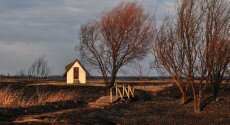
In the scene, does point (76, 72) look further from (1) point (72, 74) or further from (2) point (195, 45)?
(2) point (195, 45)

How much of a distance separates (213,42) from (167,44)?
2966 millimetres

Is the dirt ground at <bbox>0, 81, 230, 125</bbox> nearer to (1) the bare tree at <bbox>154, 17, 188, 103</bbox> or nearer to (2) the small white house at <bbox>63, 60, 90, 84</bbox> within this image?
(1) the bare tree at <bbox>154, 17, 188, 103</bbox>

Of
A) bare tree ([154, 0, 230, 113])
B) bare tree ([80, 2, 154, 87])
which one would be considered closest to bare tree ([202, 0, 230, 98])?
bare tree ([154, 0, 230, 113])

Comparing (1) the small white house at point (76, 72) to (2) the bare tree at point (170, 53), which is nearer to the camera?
(2) the bare tree at point (170, 53)

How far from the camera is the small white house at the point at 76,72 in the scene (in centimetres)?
5575

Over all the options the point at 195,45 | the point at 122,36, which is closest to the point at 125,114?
the point at 195,45

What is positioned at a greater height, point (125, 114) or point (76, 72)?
point (76, 72)

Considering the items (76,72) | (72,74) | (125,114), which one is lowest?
(125,114)

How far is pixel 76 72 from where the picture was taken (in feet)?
188

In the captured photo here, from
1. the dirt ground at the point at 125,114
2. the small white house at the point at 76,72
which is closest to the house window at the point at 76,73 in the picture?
the small white house at the point at 76,72

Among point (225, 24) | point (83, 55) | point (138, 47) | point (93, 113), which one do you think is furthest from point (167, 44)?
point (83, 55)

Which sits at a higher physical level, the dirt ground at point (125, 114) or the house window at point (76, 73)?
the house window at point (76, 73)

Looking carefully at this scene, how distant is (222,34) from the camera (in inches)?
976

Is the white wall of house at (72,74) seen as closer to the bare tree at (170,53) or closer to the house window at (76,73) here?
the house window at (76,73)
